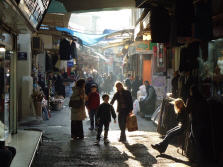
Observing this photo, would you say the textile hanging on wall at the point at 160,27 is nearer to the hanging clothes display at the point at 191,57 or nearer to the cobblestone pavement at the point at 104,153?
the hanging clothes display at the point at 191,57

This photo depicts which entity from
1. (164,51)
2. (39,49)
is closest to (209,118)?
(164,51)

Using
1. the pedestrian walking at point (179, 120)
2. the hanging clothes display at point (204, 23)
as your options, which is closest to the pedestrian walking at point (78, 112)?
the pedestrian walking at point (179, 120)

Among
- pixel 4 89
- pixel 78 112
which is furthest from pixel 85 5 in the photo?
pixel 4 89

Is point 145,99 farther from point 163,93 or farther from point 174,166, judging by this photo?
point 174,166

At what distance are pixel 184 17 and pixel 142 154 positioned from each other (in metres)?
3.38

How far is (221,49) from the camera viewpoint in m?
8.24

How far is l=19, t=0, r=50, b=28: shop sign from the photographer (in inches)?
281

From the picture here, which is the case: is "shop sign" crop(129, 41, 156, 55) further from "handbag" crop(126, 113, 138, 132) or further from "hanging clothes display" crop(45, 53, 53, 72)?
"handbag" crop(126, 113, 138, 132)

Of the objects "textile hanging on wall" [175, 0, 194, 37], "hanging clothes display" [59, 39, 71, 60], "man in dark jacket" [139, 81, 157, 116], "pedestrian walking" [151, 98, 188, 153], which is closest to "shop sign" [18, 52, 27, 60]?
Answer: "hanging clothes display" [59, 39, 71, 60]

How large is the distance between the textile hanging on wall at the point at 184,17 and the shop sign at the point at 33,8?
3211 mm

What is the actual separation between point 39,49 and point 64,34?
124cm

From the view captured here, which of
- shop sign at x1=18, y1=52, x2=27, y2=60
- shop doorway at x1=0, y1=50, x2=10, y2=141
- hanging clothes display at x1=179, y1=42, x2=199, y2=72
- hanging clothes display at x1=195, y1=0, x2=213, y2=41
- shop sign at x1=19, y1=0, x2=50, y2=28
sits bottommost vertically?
shop doorway at x1=0, y1=50, x2=10, y2=141

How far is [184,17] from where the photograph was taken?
7.67 metres

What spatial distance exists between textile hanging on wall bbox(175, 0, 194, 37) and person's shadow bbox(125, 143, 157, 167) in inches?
112
